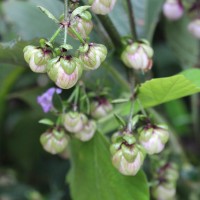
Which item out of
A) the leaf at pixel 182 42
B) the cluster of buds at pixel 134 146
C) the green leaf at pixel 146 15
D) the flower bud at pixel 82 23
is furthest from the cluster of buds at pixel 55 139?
the leaf at pixel 182 42

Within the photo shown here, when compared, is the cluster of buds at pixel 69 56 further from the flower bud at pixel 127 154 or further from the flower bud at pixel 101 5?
the flower bud at pixel 127 154

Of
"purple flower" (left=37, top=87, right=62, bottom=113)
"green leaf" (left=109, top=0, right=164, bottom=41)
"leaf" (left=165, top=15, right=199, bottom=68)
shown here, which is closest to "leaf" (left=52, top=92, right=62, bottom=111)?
"purple flower" (left=37, top=87, right=62, bottom=113)

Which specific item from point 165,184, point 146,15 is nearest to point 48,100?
point 165,184

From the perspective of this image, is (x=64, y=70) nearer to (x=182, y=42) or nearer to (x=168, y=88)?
(x=168, y=88)

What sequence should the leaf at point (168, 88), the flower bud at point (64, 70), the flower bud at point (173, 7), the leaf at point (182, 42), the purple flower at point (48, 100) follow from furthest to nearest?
the leaf at point (182, 42) → the flower bud at point (173, 7) → the purple flower at point (48, 100) → the leaf at point (168, 88) → the flower bud at point (64, 70)

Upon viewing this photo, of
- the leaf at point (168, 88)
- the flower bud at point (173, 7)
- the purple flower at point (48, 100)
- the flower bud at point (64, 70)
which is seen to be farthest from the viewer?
the flower bud at point (173, 7)

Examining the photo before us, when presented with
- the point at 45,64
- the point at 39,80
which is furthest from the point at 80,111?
the point at 39,80

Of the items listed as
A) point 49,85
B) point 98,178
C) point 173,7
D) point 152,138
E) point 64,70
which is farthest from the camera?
point 49,85
